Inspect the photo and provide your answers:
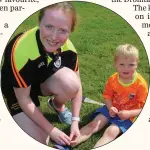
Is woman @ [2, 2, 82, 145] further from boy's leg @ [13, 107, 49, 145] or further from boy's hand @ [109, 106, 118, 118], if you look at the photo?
boy's hand @ [109, 106, 118, 118]

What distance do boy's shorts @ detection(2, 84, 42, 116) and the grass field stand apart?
0.32 ft

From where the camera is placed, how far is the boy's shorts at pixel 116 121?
4.85ft

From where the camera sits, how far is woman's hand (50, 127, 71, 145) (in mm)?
1390

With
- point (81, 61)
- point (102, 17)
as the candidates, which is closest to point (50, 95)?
point (81, 61)

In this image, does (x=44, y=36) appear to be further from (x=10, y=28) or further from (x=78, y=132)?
(x=78, y=132)

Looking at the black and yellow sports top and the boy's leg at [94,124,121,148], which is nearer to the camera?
the black and yellow sports top

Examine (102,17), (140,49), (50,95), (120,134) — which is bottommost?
(120,134)

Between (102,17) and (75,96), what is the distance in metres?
0.28

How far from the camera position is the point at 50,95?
154cm

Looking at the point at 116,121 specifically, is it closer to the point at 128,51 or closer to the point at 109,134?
the point at 109,134

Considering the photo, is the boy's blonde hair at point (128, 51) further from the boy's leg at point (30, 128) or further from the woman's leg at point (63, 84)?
the boy's leg at point (30, 128)

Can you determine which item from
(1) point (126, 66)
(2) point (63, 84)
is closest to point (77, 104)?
(2) point (63, 84)

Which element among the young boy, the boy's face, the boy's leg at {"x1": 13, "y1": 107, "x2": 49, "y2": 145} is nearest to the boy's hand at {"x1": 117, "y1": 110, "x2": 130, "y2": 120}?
the young boy

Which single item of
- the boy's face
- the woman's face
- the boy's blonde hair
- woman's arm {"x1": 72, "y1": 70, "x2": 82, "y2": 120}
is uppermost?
the woman's face
